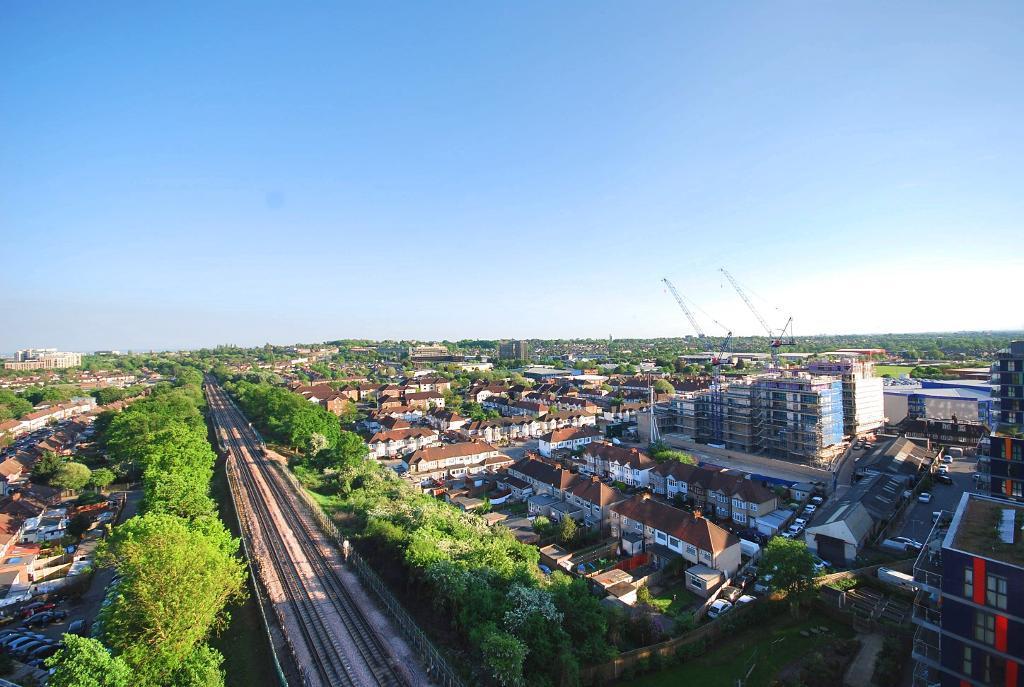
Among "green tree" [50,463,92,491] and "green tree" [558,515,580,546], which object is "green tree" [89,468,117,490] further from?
"green tree" [558,515,580,546]

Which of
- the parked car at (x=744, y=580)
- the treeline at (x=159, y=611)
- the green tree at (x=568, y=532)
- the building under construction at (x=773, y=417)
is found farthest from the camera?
the building under construction at (x=773, y=417)

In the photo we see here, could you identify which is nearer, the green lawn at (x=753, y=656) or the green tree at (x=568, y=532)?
the green lawn at (x=753, y=656)

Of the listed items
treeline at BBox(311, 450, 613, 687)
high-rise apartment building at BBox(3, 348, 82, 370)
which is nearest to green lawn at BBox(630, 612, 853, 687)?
treeline at BBox(311, 450, 613, 687)

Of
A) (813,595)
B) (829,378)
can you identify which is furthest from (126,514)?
(829,378)

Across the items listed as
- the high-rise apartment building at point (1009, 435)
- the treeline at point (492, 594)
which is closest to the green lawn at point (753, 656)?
the treeline at point (492, 594)

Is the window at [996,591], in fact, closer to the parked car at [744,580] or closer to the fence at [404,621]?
the parked car at [744,580]

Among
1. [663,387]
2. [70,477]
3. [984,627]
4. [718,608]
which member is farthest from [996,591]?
[663,387]
